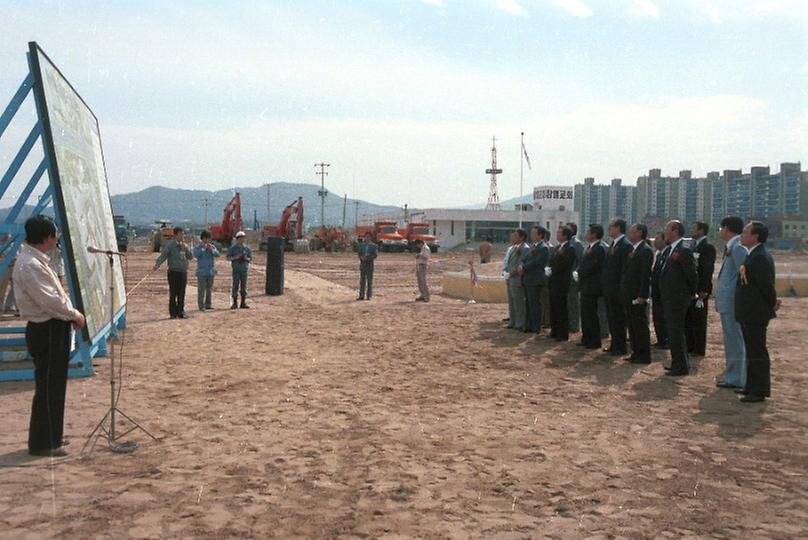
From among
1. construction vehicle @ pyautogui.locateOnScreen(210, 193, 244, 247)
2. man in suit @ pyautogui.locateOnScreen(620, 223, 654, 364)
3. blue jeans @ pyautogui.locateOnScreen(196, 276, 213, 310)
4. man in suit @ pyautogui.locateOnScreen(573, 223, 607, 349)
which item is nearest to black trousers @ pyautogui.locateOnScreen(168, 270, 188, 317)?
blue jeans @ pyautogui.locateOnScreen(196, 276, 213, 310)

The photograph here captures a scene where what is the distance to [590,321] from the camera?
34.6 feet

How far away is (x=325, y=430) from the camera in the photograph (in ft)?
20.2

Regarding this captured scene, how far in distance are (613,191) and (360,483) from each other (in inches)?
4196

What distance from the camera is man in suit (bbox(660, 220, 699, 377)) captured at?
859 cm

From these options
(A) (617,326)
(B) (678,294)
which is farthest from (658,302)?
(B) (678,294)

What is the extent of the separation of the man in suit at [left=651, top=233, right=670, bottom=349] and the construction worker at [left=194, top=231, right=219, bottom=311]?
8.40 m

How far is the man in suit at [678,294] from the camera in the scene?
8586 mm

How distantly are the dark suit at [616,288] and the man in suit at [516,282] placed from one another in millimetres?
2483

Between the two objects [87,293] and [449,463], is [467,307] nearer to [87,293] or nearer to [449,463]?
[87,293]

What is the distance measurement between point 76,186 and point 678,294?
7.33 m

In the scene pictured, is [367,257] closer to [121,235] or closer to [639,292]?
[639,292]

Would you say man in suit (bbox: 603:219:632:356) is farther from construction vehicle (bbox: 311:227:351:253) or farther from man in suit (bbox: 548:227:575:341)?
construction vehicle (bbox: 311:227:351:253)

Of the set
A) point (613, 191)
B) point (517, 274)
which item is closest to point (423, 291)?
point (517, 274)

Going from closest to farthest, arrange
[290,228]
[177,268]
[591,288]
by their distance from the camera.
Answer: [591,288]
[177,268]
[290,228]
